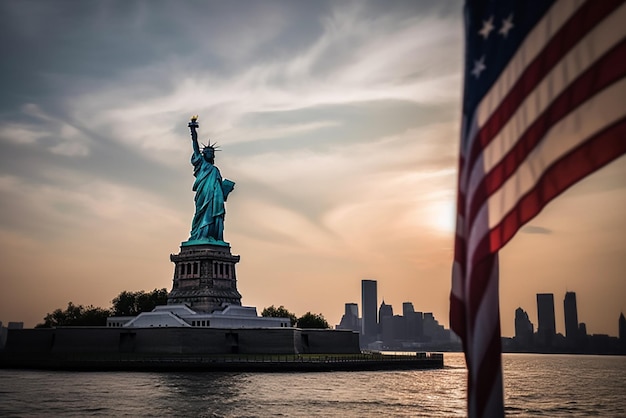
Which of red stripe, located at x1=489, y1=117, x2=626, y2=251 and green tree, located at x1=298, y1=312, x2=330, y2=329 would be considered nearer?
red stripe, located at x1=489, y1=117, x2=626, y2=251

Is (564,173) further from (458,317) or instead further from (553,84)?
(458,317)

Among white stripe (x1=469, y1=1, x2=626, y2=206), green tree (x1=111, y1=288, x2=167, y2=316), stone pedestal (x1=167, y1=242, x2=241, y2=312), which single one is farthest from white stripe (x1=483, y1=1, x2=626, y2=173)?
green tree (x1=111, y1=288, x2=167, y2=316)

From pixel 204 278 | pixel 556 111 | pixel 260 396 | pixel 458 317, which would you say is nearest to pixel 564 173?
pixel 556 111

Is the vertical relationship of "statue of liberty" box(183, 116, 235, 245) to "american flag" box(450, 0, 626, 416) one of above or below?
above

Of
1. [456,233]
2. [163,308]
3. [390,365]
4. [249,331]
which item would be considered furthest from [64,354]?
[456,233]

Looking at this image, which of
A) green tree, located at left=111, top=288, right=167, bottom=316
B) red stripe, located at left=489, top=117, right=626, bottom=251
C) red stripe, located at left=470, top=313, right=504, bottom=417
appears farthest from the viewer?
green tree, located at left=111, top=288, right=167, bottom=316

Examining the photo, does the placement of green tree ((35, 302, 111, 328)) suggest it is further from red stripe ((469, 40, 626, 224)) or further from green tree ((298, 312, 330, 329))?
red stripe ((469, 40, 626, 224))

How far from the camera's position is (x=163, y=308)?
92.8m

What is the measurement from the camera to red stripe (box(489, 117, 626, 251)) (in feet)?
27.4

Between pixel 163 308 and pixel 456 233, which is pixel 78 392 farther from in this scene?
pixel 456 233

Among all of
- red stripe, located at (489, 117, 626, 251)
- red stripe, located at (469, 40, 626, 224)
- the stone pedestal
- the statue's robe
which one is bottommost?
red stripe, located at (489, 117, 626, 251)

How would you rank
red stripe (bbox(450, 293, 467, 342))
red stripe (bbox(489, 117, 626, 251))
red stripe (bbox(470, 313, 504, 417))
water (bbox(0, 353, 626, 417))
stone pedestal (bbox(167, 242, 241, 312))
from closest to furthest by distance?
red stripe (bbox(489, 117, 626, 251))
red stripe (bbox(470, 313, 504, 417))
red stripe (bbox(450, 293, 467, 342))
water (bbox(0, 353, 626, 417))
stone pedestal (bbox(167, 242, 241, 312))

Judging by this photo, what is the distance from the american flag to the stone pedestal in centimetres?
8281

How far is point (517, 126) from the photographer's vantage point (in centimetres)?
933
